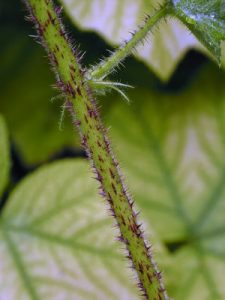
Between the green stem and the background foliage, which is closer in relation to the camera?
the green stem

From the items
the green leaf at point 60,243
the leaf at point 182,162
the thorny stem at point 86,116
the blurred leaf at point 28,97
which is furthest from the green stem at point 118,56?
the blurred leaf at point 28,97

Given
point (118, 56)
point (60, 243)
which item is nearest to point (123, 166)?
point (60, 243)

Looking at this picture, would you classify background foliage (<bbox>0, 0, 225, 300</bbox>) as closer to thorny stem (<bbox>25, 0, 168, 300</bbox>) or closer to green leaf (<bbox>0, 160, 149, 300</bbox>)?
green leaf (<bbox>0, 160, 149, 300</bbox>)

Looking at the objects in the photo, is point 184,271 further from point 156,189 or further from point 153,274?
Answer: point 153,274

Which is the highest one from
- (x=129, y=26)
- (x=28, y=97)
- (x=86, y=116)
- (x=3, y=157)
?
(x=28, y=97)

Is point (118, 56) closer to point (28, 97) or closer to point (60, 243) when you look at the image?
point (60, 243)

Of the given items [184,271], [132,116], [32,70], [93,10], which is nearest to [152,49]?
[93,10]

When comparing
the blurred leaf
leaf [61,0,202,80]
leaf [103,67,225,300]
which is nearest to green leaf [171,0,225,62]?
leaf [61,0,202,80]
